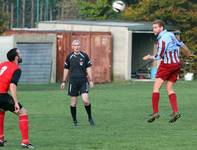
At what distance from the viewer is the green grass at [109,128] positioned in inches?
547

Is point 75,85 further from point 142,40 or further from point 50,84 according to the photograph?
point 142,40

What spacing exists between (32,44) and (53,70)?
1924mm

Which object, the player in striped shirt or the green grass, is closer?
the green grass

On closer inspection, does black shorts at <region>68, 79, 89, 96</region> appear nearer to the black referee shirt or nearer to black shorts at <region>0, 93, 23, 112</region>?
the black referee shirt

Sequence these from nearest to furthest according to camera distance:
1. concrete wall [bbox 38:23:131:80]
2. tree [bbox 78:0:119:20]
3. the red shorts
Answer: the red shorts → concrete wall [bbox 38:23:131:80] → tree [bbox 78:0:119:20]

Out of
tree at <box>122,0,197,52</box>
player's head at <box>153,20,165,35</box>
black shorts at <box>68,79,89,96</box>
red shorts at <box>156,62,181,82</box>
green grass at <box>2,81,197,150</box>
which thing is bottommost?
green grass at <box>2,81,197,150</box>

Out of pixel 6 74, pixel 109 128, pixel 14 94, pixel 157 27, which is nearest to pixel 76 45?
pixel 109 128

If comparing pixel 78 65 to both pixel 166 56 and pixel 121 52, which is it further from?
pixel 121 52

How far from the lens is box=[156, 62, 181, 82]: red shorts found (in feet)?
55.3

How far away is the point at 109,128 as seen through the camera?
1716 centimetres

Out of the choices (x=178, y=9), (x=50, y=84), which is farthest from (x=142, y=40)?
(x=50, y=84)

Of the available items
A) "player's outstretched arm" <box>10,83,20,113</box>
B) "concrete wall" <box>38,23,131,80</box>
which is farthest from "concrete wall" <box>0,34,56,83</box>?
"player's outstretched arm" <box>10,83,20,113</box>

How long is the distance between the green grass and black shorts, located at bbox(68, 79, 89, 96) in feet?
2.64

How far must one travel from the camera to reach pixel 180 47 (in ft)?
55.3
